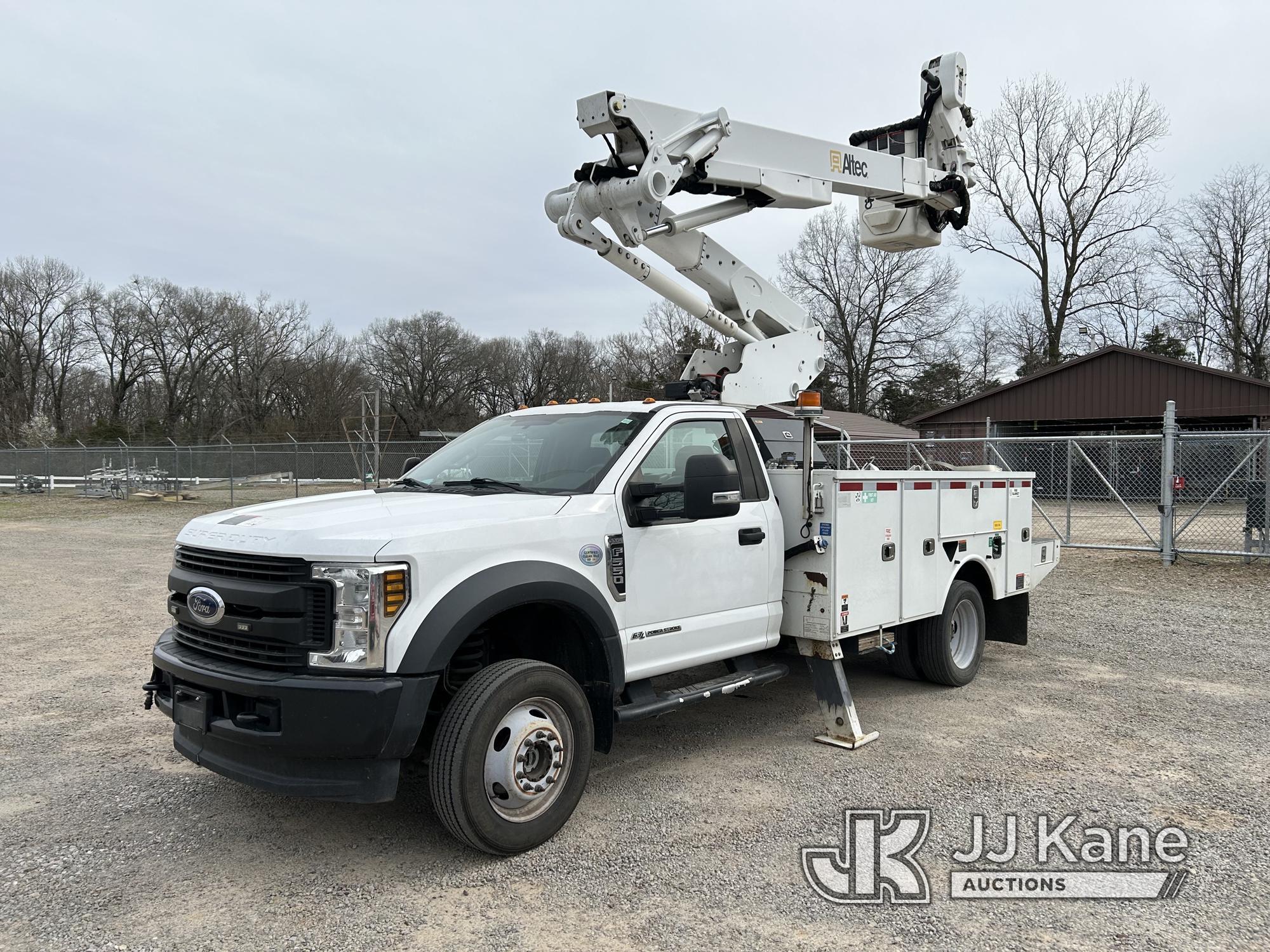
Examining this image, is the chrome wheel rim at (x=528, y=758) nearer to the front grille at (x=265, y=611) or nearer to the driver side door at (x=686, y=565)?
the driver side door at (x=686, y=565)

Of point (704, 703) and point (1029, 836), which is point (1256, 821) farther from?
point (704, 703)

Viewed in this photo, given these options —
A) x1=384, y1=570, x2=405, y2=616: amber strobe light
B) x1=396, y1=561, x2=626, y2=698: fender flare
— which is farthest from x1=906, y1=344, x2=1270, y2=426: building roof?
x1=384, y1=570, x2=405, y2=616: amber strobe light

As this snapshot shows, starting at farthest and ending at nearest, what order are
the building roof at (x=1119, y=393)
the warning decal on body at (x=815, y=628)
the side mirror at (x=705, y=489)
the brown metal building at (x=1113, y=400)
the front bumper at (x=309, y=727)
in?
the brown metal building at (x=1113, y=400), the building roof at (x=1119, y=393), the warning decal on body at (x=815, y=628), the side mirror at (x=705, y=489), the front bumper at (x=309, y=727)

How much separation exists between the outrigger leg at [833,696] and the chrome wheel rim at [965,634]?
1.74 metres

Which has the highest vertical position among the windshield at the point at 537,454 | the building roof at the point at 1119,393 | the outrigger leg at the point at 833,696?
the building roof at the point at 1119,393

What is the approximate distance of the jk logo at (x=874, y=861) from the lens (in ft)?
12.0

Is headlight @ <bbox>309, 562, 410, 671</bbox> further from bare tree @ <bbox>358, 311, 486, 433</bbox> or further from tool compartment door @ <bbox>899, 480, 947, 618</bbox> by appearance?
bare tree @ <bbox>358, 311, 486, 433</bbox>

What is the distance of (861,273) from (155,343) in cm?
4785

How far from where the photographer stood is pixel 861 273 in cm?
4797

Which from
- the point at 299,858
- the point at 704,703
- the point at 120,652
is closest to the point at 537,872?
the point at 299,858

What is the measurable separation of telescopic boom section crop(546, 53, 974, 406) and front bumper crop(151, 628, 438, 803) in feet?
9.43

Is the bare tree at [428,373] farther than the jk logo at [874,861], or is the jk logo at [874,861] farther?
the bare tree at [428,373]

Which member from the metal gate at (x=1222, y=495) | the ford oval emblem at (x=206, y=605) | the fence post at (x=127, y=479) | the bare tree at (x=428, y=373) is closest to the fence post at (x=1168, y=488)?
the metal gate at (x=1222, y=495)

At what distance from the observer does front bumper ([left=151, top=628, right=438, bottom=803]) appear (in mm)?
3477
